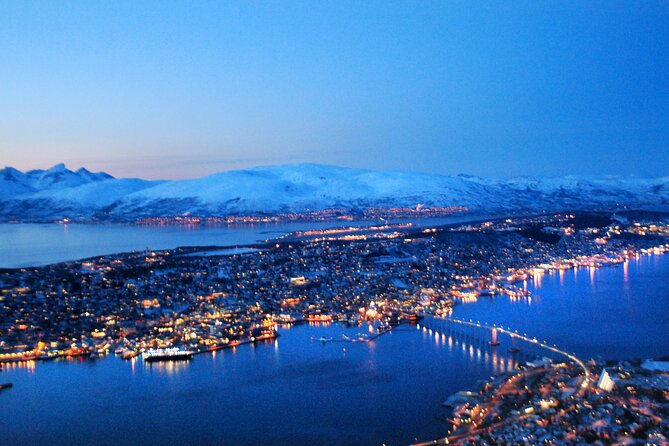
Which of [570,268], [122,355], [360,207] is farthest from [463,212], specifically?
[122,355]

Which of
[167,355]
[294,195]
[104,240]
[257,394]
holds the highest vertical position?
[294,195]

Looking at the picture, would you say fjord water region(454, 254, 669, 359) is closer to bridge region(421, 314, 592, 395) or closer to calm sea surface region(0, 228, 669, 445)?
calm sea surface region(0, 228, 669, 445)

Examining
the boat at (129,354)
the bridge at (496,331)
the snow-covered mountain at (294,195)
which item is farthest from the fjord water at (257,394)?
the snow-covered mountain at (294,195)

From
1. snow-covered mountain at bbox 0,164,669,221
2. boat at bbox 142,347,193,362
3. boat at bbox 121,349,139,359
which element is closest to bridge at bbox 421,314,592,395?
boat at bbox 142,347,193,362

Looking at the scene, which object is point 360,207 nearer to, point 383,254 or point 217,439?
point 383,254

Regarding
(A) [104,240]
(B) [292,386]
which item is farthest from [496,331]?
(A) [104,240]

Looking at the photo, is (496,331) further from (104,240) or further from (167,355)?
(104,240)

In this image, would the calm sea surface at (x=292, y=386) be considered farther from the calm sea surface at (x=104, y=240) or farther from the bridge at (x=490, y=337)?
the calm sea surface at (x=104, y=240)
